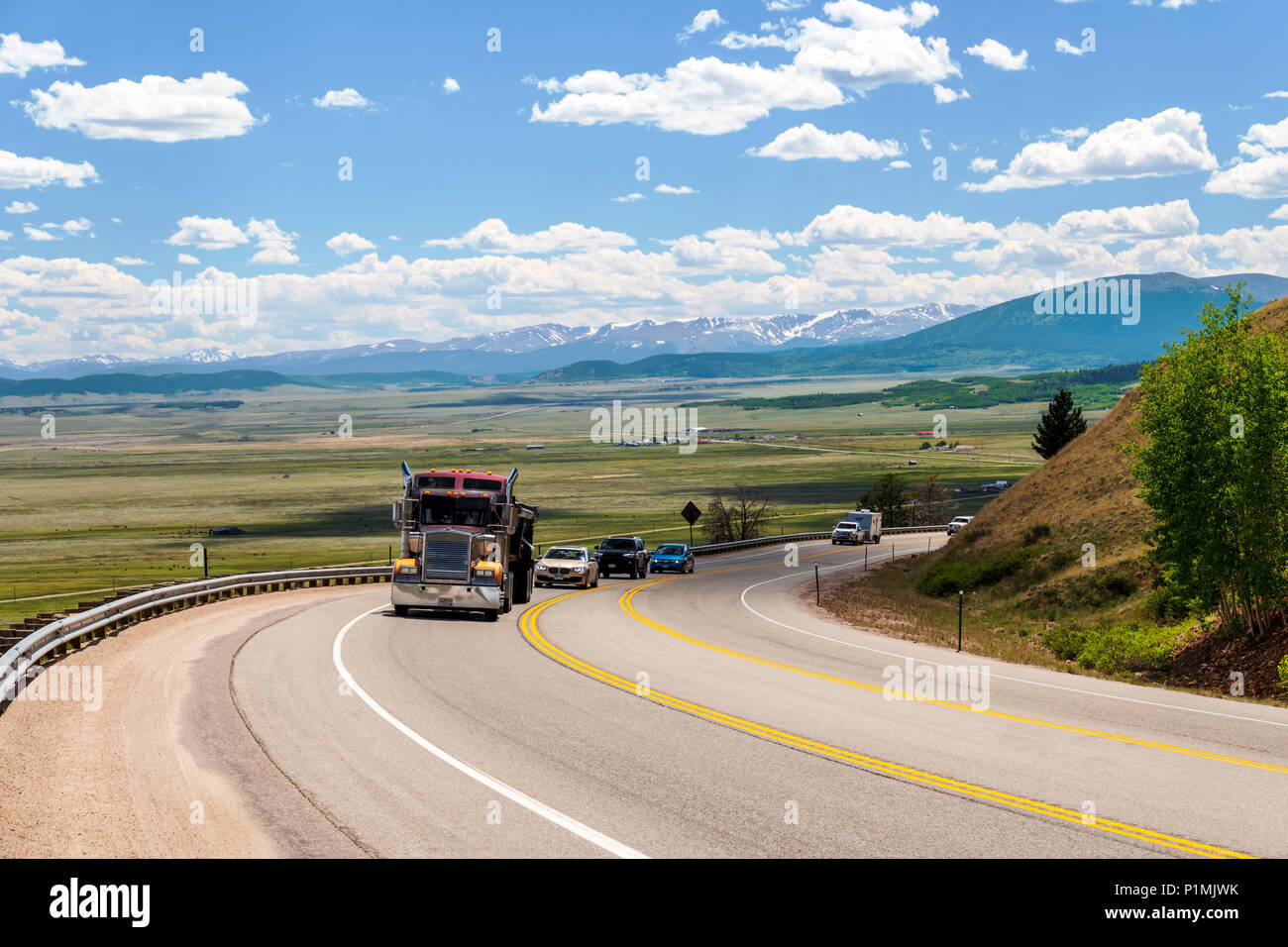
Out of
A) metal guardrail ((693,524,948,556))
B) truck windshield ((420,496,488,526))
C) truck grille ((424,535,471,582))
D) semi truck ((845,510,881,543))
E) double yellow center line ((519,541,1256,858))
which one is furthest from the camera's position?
semi truck ((845,510,881,543))

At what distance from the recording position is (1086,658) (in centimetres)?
2611

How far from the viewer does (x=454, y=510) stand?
2883 centimetres

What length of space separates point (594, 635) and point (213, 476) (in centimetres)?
17857

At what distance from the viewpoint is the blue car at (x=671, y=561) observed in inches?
2085

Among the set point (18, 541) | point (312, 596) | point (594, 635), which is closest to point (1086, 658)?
point (594, 635)

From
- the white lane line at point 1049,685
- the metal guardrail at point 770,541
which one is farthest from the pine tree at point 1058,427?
the white lane line at point 1049,685

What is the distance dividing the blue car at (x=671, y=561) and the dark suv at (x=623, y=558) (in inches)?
119

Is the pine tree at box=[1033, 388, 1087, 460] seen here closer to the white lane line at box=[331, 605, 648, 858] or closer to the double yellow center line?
the double yellow center line

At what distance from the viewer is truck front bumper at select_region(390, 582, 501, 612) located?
2861 centimetres

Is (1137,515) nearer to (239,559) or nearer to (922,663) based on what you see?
(922,663)

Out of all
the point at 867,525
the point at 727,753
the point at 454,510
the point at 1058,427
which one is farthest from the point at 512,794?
the point at 1058,427

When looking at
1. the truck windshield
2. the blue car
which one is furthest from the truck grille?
the blue car

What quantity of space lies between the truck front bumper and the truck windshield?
1.60 meters

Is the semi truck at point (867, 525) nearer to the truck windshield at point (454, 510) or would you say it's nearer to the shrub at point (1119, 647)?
the shrub at point (1119, 647)
